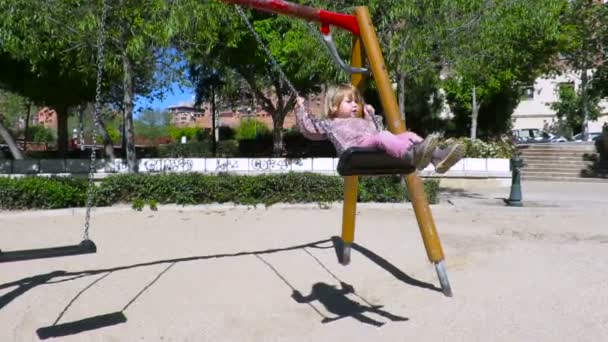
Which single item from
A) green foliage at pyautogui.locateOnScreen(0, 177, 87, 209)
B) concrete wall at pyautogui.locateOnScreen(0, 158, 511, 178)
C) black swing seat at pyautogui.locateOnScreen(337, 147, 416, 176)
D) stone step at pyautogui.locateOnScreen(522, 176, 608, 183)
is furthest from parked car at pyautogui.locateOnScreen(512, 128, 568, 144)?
black swing seat at pyautogui.locateOnScreen(337, 147, 416, 176)

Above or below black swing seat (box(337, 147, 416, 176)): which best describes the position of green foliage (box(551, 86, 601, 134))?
above

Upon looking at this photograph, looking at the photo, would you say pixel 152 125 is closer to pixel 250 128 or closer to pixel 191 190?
pixel 250 128

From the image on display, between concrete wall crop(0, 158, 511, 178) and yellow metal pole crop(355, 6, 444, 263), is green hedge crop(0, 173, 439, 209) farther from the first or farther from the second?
yellow metal pole crop(355, 6, 444, 263)

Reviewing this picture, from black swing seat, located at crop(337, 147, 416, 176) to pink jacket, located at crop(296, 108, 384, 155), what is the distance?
0.32 m

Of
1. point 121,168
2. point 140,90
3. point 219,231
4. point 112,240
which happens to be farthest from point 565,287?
point 140,90

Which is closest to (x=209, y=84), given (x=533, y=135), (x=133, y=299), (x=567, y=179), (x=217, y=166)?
(x=217, y=166)

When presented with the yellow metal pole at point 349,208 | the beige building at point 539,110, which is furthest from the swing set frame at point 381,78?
the beige building at point 539,110

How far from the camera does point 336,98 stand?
4.54 meters

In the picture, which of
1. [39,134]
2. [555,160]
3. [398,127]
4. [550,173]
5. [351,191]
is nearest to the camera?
[398,127]

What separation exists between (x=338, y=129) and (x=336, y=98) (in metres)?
0.36

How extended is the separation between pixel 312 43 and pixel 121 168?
7.11 metres

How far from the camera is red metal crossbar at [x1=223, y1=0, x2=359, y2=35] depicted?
4859mm

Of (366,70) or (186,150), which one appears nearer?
(366,70)

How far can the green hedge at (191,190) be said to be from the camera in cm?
955
